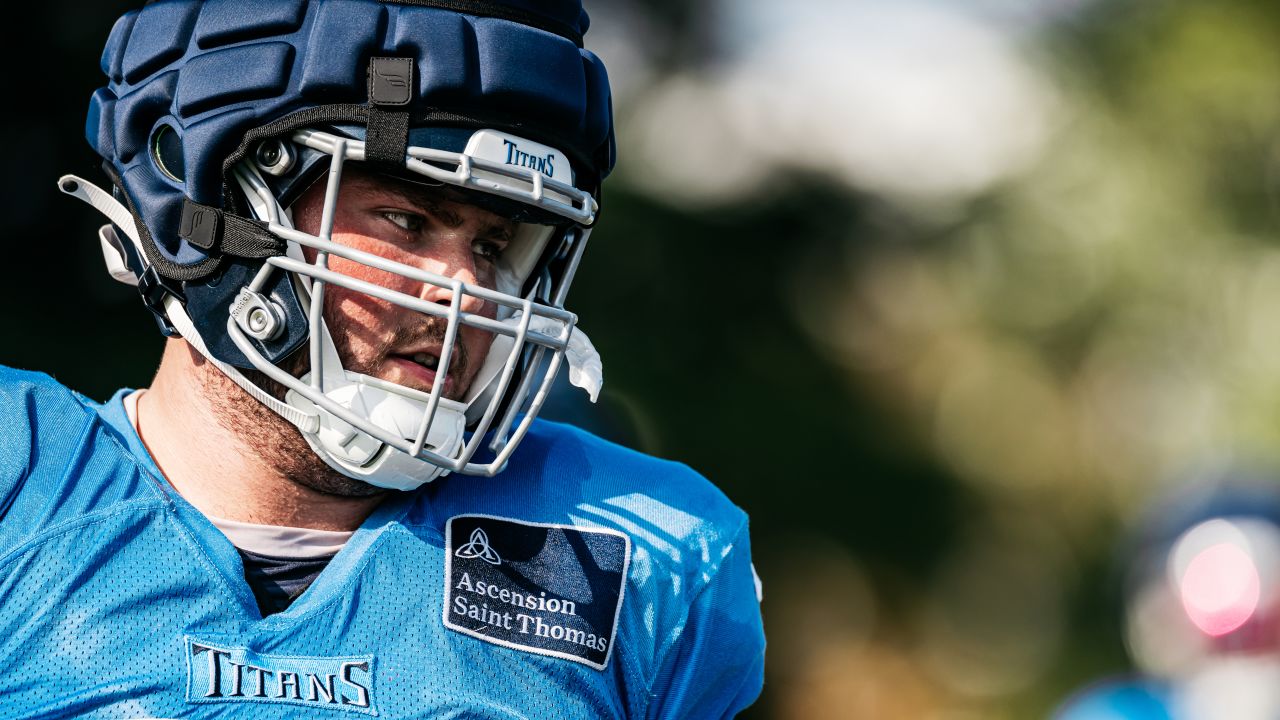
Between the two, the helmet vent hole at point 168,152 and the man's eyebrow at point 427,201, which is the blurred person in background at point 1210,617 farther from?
the helmet vent hole at point 168,152

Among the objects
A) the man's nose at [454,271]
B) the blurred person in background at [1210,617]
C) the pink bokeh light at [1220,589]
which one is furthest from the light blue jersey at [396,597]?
the pink bokeh light at [1220,589]

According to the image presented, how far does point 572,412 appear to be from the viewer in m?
5.53

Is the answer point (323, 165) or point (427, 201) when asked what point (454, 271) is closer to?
point (427, 201)

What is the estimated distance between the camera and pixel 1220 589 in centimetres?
334

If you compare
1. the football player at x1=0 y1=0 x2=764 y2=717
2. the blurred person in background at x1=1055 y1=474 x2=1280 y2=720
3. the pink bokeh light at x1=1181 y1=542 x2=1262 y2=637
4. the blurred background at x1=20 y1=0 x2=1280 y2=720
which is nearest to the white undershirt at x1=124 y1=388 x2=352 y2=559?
the football player at x1=0 y1=0 x2=764 y2=717

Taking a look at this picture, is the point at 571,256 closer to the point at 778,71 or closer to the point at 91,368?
the point at 91,368

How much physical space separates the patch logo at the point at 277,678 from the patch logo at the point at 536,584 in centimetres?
15

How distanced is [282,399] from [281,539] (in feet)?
0.63

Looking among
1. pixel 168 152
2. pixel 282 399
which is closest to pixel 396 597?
pixel 282 399

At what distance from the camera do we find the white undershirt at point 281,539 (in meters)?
1.97

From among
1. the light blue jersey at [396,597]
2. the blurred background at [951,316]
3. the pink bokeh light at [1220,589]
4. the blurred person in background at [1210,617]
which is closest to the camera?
the light blue jersey at [396,597]

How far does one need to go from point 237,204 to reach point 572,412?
11.7ft

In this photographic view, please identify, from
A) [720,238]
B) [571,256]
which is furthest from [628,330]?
[571,256]

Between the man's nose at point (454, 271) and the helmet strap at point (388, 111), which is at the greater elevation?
the helmet strap at point (388, 111)
